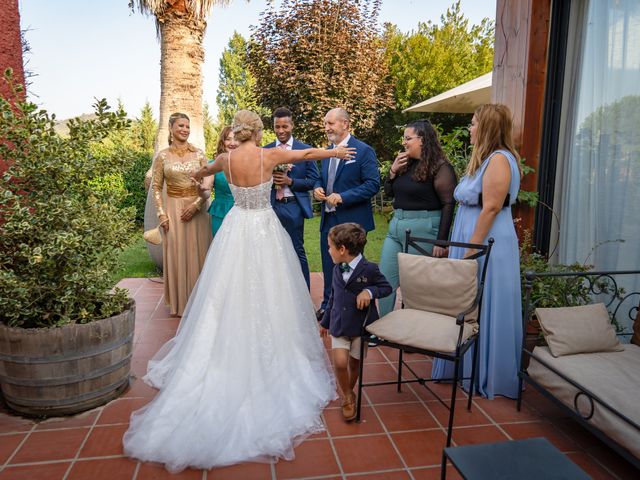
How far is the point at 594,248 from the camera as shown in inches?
152

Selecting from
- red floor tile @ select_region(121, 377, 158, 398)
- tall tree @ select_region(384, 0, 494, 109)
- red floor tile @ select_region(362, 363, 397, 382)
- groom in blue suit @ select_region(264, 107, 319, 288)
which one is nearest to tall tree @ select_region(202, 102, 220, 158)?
tall tree @ select_region(384, 0, 494, 109)

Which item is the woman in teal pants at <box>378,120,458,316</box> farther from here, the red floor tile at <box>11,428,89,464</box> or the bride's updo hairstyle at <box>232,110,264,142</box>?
the red floor tile at <box>11,428,89,464</box>

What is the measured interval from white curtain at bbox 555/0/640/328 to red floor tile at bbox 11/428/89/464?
410 cm

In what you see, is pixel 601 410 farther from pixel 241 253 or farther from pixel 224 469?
pixel 241 253

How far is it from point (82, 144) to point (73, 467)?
2.05 meters

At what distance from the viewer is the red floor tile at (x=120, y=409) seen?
3059mm

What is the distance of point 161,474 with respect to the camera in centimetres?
249

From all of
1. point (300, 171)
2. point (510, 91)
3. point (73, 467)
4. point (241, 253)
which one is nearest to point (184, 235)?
point (300, 171)

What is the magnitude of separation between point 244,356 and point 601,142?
11.2 feet

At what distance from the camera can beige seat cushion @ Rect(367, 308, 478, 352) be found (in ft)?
9.28

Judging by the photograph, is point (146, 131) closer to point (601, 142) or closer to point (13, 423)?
point (13, 423)

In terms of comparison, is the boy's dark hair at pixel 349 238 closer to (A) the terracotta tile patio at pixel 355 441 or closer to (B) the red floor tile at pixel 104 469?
(A) the terracotta tile patio at pixel 355 441

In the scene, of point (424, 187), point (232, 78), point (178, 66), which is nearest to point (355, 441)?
point (424, 187)

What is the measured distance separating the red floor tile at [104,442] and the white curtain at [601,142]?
12.7ft
